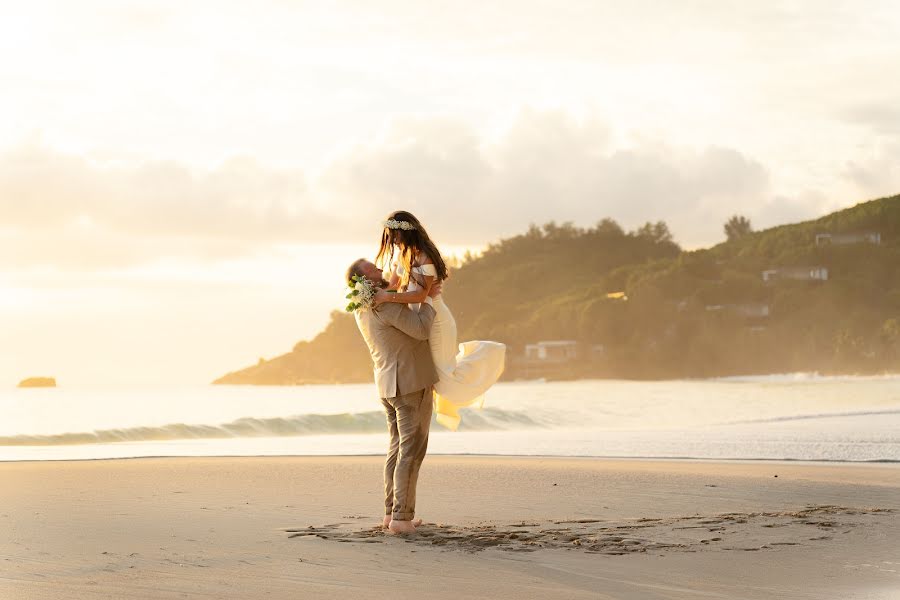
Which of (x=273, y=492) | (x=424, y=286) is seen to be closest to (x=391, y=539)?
(x=424, y=286)

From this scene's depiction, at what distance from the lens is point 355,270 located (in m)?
7.29

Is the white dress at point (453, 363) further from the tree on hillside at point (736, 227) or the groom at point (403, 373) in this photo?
the tree on hillside at point (736, 227)

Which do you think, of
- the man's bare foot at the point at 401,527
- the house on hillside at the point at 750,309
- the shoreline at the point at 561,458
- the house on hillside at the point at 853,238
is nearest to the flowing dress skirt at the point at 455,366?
the man's bare foot at the point at 401,527

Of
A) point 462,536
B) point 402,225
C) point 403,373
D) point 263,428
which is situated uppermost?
point 402,225

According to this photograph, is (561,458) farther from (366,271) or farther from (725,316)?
(725,316)

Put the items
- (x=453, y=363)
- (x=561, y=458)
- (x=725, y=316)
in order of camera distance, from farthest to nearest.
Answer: (x=725, y=316) → (x=561, y=458) → (x=453, y=363)

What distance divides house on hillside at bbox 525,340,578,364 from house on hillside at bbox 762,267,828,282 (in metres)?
25.4

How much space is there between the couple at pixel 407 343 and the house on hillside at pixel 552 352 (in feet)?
422

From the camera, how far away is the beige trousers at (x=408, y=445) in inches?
284

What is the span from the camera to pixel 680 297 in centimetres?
13900

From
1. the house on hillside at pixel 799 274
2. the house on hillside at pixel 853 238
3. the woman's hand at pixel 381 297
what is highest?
the house on hillside at pixel 853 238

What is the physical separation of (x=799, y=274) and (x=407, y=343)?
135 meters

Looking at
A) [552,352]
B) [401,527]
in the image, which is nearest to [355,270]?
[401,527]

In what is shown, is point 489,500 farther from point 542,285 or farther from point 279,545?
point 542,285
